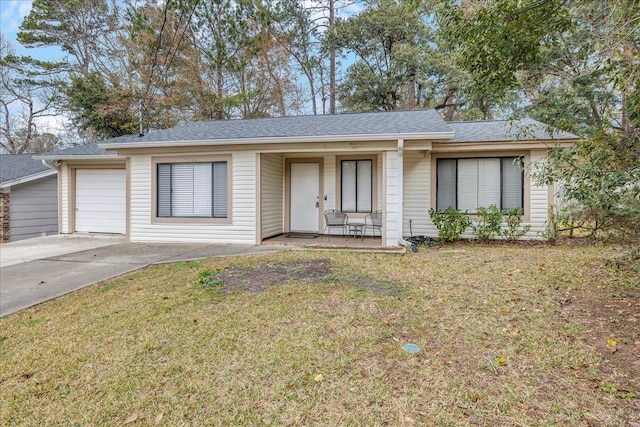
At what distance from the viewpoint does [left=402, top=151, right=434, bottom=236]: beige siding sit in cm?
942

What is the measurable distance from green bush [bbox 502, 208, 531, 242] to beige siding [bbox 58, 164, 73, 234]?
41.3 feet

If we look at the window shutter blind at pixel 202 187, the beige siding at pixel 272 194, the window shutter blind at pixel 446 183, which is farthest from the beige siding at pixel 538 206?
the window shutter blind at pixel 202 187

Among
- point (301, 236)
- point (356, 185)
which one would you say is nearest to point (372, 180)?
point (356, 185)

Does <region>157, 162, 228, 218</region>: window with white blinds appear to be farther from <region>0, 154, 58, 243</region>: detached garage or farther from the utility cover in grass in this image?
the utility cover in grass

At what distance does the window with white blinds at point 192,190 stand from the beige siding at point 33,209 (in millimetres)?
6283

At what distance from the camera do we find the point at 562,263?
20.2ft

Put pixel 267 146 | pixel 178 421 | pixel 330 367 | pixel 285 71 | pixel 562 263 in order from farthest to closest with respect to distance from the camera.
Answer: pixel 285 71 < pixel 267 146 < pixel 562 263 < pixel 330 367 < pixel 178 421

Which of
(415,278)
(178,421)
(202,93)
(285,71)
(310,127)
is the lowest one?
(178,421)

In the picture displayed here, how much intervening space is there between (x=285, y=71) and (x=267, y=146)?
41.0 feet

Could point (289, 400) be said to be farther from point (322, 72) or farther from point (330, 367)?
point (322, 72)

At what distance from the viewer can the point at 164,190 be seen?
9.17 m

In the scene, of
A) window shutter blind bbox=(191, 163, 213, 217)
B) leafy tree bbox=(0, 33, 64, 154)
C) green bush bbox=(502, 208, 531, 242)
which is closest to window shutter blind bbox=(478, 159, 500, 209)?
green bush bbox=(502, 208, 531, 242)

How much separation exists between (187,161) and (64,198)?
17.1 ft

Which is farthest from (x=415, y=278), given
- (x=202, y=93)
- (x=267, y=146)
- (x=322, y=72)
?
(x=322, y=72)
